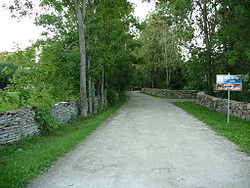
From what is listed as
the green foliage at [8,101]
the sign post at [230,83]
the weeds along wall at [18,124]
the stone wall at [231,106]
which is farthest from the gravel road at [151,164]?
the stone wall at [231,106]

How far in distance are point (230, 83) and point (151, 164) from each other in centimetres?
796

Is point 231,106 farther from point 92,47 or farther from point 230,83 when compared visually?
point 92,47

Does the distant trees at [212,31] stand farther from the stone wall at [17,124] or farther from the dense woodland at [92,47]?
the stone wall at [17,124]

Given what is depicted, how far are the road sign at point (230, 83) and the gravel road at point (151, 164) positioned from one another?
3962mm

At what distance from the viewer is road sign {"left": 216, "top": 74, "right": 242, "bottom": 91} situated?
453 inches

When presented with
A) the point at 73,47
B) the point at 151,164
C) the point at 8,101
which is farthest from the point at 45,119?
the point at 73,47

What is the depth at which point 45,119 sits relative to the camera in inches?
357

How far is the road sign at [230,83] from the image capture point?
11499 millimetres

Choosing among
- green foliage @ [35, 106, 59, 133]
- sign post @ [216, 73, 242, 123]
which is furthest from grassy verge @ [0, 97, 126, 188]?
sign post @ [216, 73, 242, 123]

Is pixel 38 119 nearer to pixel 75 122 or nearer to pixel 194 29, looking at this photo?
pixel 75 122

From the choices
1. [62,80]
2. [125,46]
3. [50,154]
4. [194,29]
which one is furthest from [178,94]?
[50,154]

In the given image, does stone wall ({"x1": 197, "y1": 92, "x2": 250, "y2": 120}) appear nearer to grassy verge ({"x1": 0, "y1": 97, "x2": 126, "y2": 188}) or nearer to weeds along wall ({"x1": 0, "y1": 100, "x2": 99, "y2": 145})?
grassy verge ({"x1": 0, "y1": 97, "x2": 126, "y2": 188})

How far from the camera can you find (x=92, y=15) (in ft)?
52.0

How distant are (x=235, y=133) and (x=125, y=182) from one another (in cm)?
614
